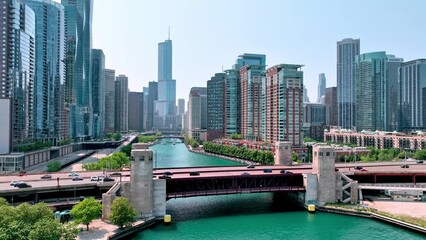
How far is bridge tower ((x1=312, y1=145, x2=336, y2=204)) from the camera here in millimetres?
69312

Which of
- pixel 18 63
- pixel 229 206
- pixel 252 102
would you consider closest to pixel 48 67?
pixel 18 63

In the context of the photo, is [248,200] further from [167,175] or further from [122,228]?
[122,228]

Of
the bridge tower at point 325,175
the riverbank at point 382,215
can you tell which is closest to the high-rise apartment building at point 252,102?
the bridge tower at point 325,175

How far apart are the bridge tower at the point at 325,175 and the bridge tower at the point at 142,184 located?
110 feet

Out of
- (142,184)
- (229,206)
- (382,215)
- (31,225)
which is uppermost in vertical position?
(142,184)

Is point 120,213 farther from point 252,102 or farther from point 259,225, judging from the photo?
point 252,102

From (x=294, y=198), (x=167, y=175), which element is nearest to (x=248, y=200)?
(x=294, y=198)

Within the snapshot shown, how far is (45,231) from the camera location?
38.6m

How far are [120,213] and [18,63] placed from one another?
101409 mm

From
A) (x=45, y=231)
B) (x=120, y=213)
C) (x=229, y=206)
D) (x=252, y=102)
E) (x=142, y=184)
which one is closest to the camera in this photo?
(x=45, y=231)

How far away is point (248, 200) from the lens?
76375mm

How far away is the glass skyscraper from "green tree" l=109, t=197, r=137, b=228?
11200 cm

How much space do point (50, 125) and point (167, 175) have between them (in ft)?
381

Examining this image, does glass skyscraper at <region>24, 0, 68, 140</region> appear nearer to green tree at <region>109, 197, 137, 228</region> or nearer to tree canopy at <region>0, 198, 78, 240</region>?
green tree at <region>109, 197, 137, 228</region>
